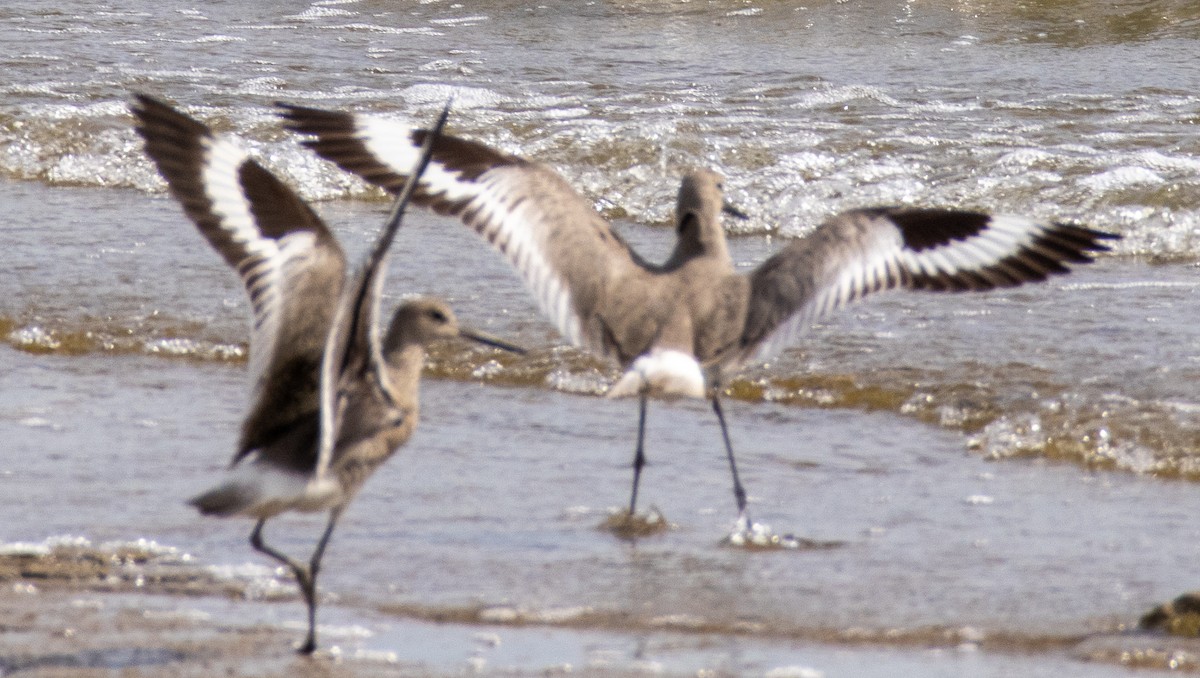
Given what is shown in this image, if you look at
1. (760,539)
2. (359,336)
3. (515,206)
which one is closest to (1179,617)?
(760,539)

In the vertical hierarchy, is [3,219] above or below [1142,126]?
below

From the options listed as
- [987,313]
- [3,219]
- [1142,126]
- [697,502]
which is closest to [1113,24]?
[1142,126]

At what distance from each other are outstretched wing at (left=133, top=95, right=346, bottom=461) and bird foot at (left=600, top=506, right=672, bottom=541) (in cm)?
95

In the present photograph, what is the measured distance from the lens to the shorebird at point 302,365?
11.1ft

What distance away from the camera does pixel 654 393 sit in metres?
4.22

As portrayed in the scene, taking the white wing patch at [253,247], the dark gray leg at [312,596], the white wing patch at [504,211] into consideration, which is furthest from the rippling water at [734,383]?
the white wing patch at [253,247]

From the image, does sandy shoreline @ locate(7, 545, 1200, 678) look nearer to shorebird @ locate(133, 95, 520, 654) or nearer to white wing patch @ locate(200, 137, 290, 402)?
shorebird @ locate(133, 95, 520, 654)

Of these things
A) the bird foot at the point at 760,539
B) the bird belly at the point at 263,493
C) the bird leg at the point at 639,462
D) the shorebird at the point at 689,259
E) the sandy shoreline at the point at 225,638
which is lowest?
the sandy shoreline at the point at 225,638

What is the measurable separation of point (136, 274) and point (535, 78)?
4417mm

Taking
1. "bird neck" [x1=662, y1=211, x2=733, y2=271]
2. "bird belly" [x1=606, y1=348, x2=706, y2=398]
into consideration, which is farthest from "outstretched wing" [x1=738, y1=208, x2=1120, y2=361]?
"bird belly" [x1=606, y1=348, x2=706, y2=398]

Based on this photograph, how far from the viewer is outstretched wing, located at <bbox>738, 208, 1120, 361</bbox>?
14.8ft

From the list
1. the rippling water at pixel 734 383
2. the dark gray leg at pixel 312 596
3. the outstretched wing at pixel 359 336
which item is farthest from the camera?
the rippling water at pixel 734 383

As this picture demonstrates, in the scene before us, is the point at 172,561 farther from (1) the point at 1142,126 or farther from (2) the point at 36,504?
(1) the point at 1142,126

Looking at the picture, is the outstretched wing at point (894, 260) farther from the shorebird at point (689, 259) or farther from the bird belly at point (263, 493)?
the bird belly at point (263, 493)
